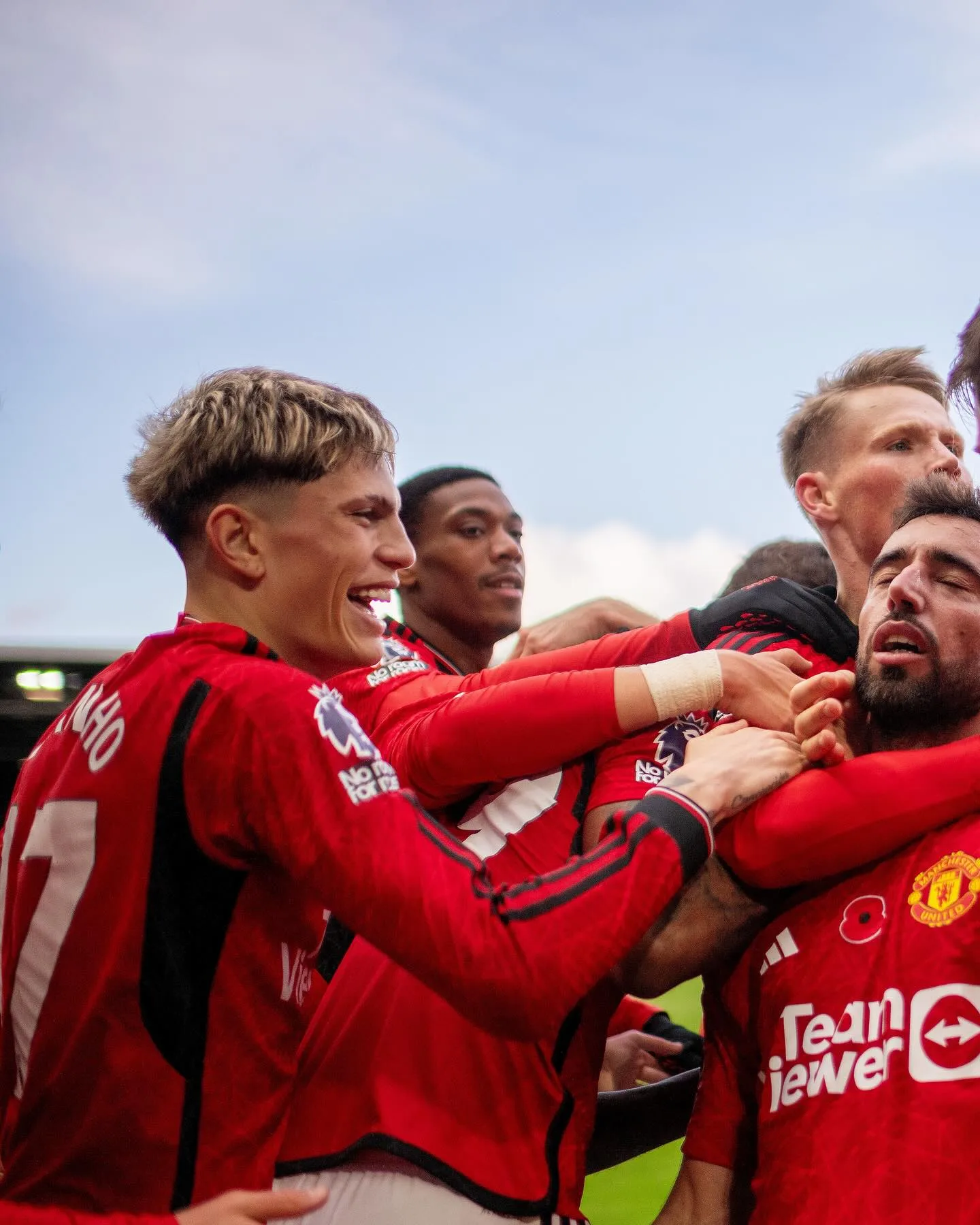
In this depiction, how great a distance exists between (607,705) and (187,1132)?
0.83m

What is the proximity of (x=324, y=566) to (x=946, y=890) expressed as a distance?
101cm

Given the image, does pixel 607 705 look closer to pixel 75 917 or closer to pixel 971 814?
pixel 971 814

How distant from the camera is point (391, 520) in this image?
6.14 ft

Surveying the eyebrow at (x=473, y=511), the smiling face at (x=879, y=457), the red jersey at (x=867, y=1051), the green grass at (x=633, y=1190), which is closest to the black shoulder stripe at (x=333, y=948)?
the red jersey at (x=867, y=1051)

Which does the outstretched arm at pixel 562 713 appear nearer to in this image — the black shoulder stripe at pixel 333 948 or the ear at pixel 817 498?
the black shoulder stripe at pixel 333 948

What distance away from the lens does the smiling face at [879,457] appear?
2.65 meters

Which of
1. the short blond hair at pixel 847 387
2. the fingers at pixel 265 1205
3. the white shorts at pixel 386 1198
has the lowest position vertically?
the white shorts at pixel 386 1198

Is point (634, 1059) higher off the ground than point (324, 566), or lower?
lower

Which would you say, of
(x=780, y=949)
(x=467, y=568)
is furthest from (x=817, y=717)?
(x=467, y=568)

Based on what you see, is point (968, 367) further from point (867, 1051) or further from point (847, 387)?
point (867, 1051)

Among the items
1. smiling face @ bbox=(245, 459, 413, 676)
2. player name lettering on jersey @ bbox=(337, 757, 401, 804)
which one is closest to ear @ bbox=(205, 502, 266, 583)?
smiling face @ bbox=(245, 459, 413, 676)

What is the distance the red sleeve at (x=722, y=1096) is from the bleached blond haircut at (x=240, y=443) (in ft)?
3.48

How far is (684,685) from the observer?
1933 millimetres

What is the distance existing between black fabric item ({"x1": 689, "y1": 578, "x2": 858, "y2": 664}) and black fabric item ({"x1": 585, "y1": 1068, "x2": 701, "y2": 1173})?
36.1 inches
